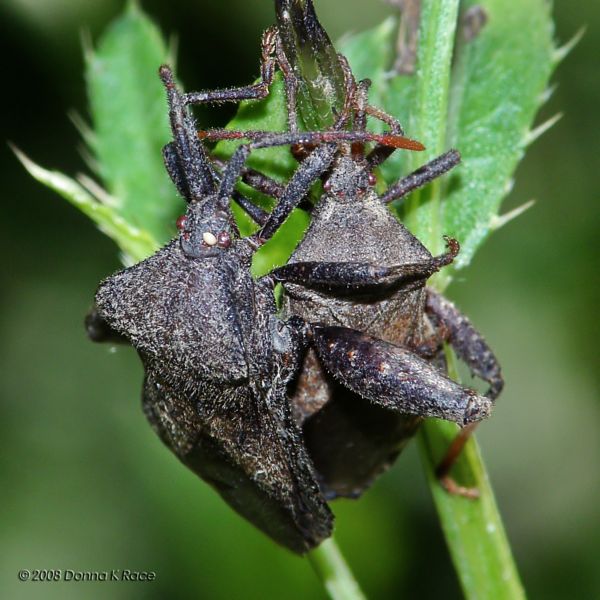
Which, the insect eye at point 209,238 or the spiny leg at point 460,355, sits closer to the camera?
the insect eye at point 209,238

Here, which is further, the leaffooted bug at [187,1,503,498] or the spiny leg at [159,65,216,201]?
the spiny leg at [159,65,216,201]

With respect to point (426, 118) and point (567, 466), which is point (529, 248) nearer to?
point (567, 466)

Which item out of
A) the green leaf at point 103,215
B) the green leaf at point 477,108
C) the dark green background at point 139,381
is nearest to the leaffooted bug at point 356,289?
the green leaf at point 477,108

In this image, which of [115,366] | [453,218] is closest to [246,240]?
[453,218]

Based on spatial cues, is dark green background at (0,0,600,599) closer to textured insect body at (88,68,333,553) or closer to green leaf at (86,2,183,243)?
green leaf at (86,2,183,243)

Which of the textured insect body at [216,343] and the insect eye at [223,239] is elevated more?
the insect eye at [223,239]

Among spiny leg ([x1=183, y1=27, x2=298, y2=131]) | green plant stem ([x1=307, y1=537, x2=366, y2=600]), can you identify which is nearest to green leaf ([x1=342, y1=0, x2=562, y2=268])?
spiny leg ([x1=183, y1=27, x2=298, y2=131])
